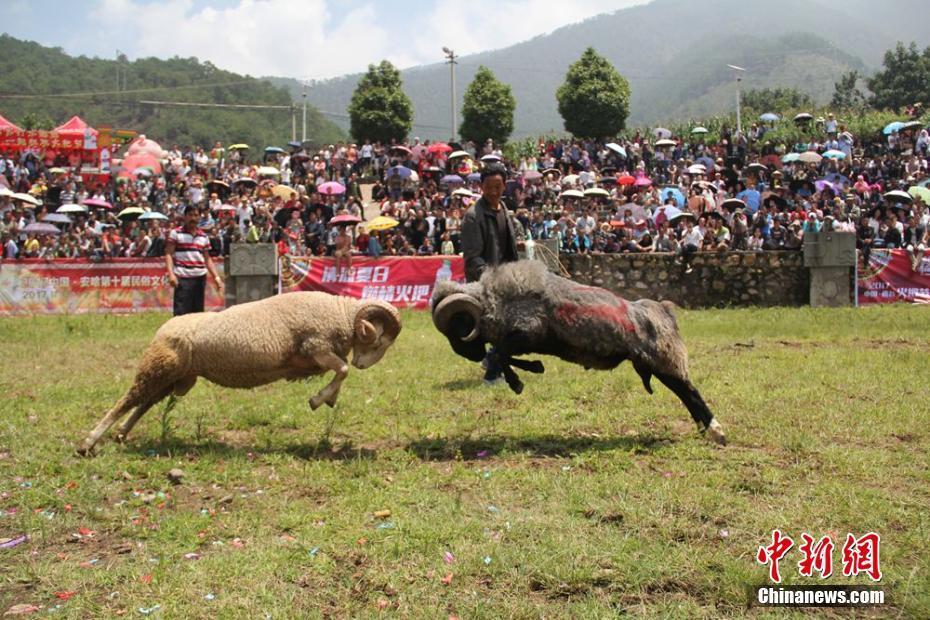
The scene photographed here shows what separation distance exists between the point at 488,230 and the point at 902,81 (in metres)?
64.5

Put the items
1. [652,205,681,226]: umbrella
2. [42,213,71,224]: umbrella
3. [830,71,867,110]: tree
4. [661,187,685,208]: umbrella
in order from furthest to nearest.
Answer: [830,71,867,110]: tree, [661,187,685,208]: umbrella, [42,213,71,224]: umbrella, [652,205,681,226]: umbrella

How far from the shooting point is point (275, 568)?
150 inches

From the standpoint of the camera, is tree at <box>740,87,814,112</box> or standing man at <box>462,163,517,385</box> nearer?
standing man at <box>462,163,517,385</box>

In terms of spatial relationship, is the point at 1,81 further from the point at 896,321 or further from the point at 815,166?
the point at 896,321

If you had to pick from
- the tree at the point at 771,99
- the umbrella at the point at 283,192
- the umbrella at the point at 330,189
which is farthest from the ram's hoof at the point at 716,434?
the tree at the point at 771,99

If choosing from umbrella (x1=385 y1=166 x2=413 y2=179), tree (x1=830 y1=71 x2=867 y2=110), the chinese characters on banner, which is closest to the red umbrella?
umbrella (x1=385 y1=166 x2=413 y2=179)

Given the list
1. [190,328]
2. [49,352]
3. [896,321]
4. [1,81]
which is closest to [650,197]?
[896,321]

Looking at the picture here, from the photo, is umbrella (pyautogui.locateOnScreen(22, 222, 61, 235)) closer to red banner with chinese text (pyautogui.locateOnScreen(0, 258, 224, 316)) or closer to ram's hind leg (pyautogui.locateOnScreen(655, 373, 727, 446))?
red banner with chinese text (pyautogui.locateOnScreen(0, 258, 224, 316))

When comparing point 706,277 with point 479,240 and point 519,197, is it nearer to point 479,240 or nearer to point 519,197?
point 519,197

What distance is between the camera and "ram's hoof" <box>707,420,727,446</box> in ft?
19.3

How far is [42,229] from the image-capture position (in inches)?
777

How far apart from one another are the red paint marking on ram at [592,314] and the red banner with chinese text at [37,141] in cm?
3142

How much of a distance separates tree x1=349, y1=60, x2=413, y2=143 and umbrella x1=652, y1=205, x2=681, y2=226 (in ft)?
76.2

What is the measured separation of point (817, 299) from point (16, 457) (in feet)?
47.1
